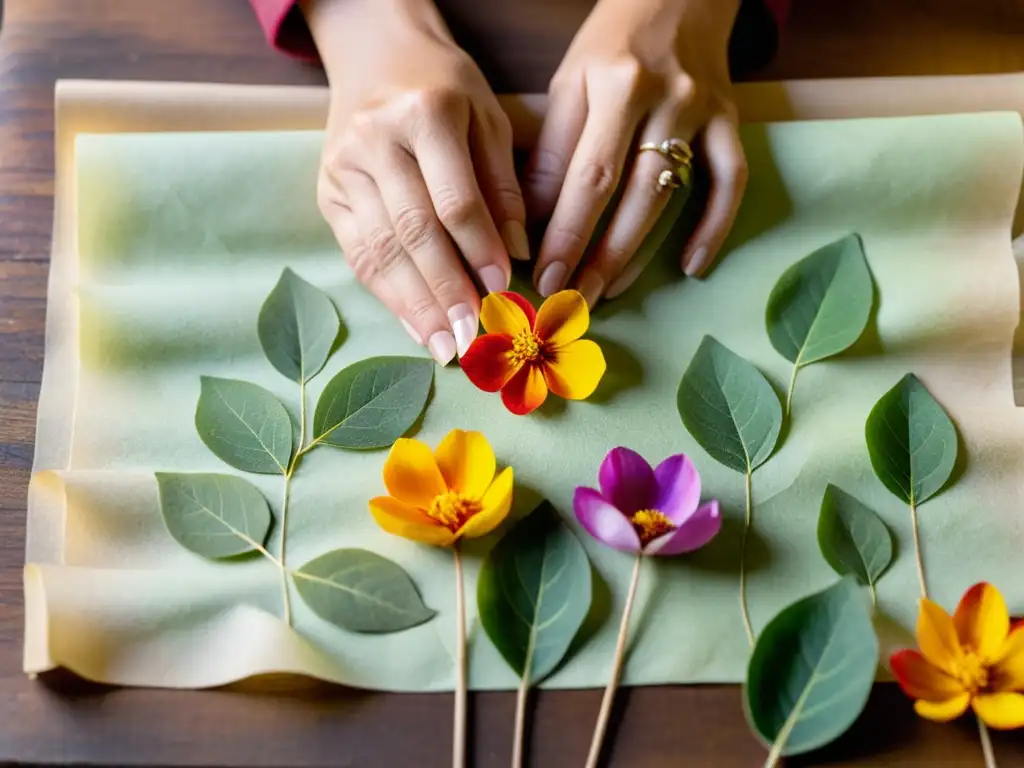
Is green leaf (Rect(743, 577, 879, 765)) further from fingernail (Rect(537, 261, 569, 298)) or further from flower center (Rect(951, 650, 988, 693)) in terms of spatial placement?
fingernail (Rect(537, 261, 569, 298))

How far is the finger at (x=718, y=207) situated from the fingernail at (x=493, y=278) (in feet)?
0.36

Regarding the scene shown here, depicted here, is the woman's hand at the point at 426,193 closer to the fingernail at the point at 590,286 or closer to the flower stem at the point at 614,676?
the fingernail at the point at 590,286

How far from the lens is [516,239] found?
475 mm

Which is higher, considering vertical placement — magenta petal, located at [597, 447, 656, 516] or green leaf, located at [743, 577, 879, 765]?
magenta petal, located at [597, 447, 656, 516]

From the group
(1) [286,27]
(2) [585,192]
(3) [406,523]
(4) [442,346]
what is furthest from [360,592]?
(1) [286,27]

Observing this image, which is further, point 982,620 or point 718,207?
point 718,207

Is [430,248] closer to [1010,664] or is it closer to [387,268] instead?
[387,268]

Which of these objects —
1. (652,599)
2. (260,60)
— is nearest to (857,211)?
(652,599)

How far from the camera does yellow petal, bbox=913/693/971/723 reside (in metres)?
0.36

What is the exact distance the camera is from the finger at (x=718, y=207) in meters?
0.49

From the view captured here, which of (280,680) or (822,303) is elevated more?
(822,303)

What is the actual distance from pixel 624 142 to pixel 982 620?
12.0 inches


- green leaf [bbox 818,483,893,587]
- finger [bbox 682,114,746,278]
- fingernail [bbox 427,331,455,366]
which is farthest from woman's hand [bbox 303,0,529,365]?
green leaf [bbox 818,483,893,587]

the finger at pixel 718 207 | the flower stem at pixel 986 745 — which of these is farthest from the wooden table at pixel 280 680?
the finger at pixel 718 207
